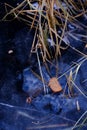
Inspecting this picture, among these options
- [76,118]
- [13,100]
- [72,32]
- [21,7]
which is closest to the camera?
[76,118]

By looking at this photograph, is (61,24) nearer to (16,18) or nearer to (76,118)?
(16,18)

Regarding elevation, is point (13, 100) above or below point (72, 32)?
below

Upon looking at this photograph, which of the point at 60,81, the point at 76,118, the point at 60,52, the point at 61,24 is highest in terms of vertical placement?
the point at 61,24

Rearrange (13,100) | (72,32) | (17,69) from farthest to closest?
(72,32)
(17,69)
(13,100)

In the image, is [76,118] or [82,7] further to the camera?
[82,7]

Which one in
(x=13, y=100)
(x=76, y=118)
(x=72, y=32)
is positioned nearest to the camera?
(x=76, y=118)

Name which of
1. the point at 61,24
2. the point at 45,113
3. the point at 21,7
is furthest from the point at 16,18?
the point at 45,113

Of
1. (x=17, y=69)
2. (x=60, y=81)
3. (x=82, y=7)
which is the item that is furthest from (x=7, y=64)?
(x=82, y=7)

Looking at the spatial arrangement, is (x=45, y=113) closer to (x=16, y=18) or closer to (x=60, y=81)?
(x=60, y=81)

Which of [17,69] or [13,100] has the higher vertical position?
[17,69]
